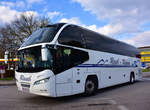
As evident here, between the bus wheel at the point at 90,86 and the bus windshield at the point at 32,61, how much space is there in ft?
8.76

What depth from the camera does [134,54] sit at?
14.8 m

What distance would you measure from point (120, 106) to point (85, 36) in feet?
13.1

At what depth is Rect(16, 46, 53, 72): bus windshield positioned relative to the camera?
19.9ft

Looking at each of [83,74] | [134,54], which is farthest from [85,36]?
[134,54]

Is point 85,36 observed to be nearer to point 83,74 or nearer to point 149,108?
point 83,74

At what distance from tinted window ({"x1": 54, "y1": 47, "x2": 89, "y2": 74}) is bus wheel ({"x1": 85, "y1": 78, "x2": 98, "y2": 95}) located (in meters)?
1.23

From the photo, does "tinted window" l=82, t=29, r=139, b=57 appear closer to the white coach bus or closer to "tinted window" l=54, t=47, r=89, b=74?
the white coach bus

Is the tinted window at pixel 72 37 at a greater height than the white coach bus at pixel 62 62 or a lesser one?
greater

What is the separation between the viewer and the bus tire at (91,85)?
784cm

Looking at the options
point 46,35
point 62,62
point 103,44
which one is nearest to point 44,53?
point 62,62

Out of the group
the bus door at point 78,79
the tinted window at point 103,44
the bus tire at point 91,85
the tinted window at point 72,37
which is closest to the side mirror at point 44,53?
the tinted window at point 72,37

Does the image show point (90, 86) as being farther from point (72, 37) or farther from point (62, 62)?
point (72, 37)

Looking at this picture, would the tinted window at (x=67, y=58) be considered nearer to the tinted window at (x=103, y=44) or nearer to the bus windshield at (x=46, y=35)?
the bus windshield at (x=46, y=35)

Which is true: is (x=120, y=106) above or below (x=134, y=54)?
below
